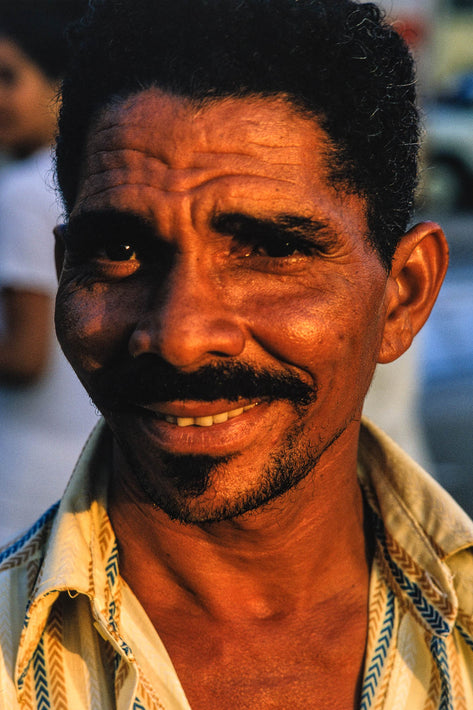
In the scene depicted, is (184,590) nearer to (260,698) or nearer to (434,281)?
(260,698)

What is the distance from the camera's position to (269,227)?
196cm

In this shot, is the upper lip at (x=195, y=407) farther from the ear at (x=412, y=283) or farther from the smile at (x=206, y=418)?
the ear at (x=412, y=283)

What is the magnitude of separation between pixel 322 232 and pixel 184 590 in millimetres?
879

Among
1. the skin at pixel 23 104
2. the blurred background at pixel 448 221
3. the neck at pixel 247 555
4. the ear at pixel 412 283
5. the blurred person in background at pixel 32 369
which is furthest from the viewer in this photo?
the blurred background at pixel 448 221

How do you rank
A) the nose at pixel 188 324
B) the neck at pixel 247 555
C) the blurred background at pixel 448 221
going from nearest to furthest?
the nose at pixel 188 324 < the neck at pixel 247 555 < the blurred background at pixel 448 221

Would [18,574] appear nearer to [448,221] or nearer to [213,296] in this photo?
[213,296]

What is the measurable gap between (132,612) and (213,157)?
992 mm

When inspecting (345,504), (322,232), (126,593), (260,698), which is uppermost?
(322,232)

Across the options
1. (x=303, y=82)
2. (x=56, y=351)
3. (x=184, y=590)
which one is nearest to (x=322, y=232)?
(x=303, y=82)

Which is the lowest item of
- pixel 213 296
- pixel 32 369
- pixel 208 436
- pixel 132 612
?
pixel 132 612

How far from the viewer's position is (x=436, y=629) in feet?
7.04

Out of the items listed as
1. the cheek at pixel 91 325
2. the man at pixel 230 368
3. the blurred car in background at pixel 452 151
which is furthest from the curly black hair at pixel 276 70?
the blurred car in background at pixel 452 151

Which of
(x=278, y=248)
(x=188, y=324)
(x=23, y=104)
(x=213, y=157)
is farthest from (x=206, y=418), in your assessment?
(x=23, y=104)

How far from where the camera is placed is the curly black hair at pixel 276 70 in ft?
6.56
